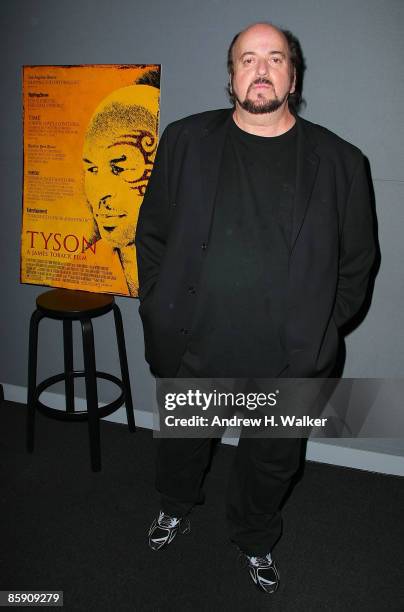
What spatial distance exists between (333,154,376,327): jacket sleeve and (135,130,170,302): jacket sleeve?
64cm

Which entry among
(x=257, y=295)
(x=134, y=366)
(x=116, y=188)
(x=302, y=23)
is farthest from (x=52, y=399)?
(x=302, y=23)

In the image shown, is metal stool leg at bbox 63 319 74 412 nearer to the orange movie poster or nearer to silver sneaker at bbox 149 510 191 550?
the orange movie poster

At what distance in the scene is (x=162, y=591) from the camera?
1.73 metres

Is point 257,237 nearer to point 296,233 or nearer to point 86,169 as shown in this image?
point 296,233

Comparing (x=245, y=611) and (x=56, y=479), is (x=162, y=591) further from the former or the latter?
(x=56, y=479)

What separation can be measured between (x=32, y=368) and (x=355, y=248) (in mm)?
1599

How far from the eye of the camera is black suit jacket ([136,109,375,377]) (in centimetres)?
152

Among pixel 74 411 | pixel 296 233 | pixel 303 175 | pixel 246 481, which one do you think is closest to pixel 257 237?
pixel 296 233

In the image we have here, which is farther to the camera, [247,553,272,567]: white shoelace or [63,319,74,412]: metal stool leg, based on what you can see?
[63,319,74,412]: metal stool leg

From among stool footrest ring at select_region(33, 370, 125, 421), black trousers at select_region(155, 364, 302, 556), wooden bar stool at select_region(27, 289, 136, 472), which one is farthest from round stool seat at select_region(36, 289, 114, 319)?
black trousers at select_region(155, 364, 302, 556)

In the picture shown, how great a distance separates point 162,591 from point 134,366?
1133mm

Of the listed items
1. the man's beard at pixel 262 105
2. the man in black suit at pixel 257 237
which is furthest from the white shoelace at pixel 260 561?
the man's beard at pixel 262 105

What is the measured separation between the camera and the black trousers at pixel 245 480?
1689 millimetres

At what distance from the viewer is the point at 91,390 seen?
2141 mm
